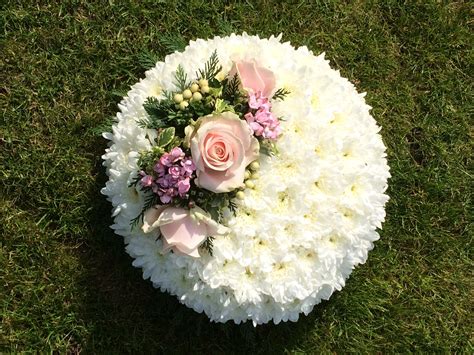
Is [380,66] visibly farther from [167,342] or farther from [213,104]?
[167,342]

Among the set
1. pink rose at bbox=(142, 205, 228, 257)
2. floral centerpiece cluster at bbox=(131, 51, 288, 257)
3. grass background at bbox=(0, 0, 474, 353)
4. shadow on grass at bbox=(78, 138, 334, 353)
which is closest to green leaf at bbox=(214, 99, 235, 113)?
floral centerpiece cluster at bbox=(131, 51, 288, 257)

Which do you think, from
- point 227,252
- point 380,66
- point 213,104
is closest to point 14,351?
point 227,252

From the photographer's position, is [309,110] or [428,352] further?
[428,352]

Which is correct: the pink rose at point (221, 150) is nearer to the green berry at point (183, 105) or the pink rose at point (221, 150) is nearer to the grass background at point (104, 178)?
the green berry at point (183, 105)

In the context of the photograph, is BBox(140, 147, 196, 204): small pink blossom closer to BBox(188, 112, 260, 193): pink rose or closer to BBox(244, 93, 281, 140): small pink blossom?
BBox(188, 112, 260, 193): pink rose

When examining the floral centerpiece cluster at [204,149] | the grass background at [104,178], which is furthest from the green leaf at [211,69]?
the grass background at [104,178]
